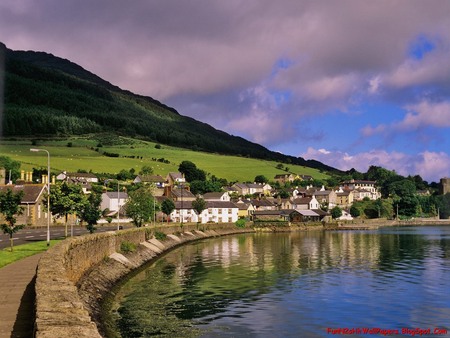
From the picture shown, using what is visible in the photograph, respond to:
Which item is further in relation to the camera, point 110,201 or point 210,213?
point 210,213

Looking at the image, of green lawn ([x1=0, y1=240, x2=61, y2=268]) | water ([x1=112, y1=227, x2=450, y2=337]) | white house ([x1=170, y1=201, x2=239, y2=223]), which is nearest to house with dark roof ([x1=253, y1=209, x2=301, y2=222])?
white house ([x1=170, y1=201, x2=239, y2=223])

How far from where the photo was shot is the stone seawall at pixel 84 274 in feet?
47.2

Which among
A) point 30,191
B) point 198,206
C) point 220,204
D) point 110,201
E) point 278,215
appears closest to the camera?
point 30,191

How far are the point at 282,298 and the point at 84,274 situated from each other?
14.9 metres

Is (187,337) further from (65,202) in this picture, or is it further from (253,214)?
(253,214)

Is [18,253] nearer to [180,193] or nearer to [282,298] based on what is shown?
[282,298]

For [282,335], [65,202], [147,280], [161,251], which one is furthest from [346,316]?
[161,251]

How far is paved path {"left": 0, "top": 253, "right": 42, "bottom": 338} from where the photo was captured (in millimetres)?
19594

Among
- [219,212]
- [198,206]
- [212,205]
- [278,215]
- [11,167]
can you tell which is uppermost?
[11,167]

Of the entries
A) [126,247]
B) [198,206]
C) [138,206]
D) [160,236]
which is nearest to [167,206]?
[198,206]

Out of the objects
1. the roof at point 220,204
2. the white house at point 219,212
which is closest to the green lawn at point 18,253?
the white house at point 219,212

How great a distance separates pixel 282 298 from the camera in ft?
126

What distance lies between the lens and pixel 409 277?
166 ft

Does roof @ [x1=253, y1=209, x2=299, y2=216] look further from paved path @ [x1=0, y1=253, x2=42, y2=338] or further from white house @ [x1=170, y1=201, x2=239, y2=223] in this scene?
paved path @ [x1=0, y1=253, x2=42, y2=338]
